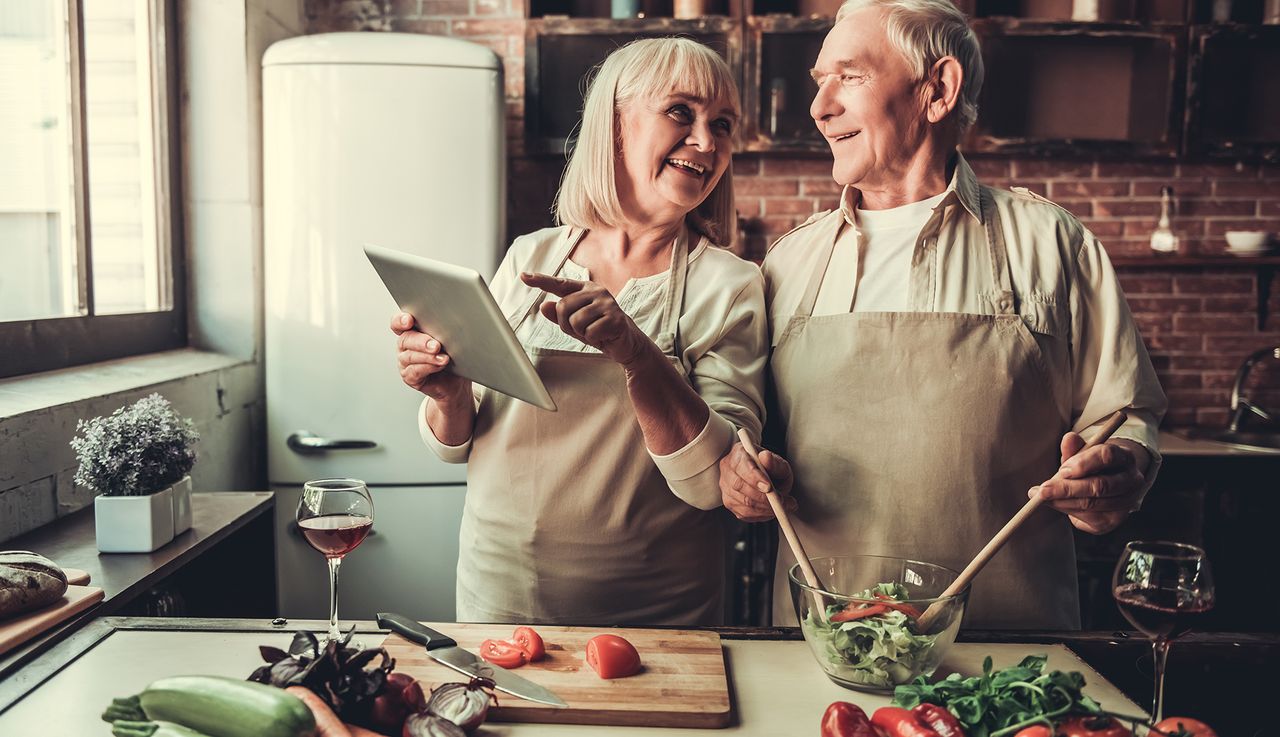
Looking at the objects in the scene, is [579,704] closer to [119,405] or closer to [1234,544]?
[119,405]

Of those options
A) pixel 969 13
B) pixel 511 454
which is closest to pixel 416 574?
pixel 511 454

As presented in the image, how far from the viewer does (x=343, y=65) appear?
9.35ft

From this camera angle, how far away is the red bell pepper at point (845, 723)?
2.99ft

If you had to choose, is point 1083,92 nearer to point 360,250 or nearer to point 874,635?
point 360,250

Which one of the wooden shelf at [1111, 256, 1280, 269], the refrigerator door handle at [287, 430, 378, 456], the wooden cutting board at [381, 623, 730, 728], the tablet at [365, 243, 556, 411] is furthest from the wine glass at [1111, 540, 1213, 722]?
the wooden shelf at [1111, 256, 1280, 269]

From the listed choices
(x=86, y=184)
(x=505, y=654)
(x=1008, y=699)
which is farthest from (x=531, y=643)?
(x=86, y=184)

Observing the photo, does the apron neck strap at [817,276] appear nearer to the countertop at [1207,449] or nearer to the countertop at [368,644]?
the countertop at [368,644]

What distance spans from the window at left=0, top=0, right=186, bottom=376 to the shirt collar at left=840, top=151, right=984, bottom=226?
1799 millimetres

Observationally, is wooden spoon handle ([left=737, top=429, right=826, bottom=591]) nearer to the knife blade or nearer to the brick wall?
the knife blade

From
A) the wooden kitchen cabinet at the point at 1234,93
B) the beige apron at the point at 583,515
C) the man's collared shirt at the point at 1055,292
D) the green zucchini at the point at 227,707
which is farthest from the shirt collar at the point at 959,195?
the wooden kitchen cabinet at the point at 1234,93

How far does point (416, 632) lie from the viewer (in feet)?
3.75

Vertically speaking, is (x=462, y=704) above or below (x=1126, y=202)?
below

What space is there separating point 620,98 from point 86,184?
1.53 meters

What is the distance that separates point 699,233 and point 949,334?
47 cm
